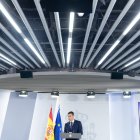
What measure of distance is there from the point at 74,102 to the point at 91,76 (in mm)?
1356

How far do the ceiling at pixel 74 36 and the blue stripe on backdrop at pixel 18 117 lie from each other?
1313mm

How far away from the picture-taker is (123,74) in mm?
8500

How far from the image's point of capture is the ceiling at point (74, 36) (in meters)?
4.53

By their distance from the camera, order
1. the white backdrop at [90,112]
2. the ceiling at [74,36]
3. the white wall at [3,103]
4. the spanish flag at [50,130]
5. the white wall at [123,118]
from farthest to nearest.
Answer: the white wall at [3,103], the white wall at [123,118], the white backdrop at [90,112], the spanish flag at [50,130], the ceiling at [74,36]

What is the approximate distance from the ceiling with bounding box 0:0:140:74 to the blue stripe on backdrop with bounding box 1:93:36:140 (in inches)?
51.7

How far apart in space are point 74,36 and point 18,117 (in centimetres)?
436

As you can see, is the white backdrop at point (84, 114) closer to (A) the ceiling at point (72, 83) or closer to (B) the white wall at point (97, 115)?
(B) the white wall at point (97, 115)

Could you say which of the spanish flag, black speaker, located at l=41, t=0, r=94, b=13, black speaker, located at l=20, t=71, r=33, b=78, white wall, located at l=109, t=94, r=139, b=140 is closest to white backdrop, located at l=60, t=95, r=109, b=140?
white wall, located at l=109, t=94, r=139, b=140

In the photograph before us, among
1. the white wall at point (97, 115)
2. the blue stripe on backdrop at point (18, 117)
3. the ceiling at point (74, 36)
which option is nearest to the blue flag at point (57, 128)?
the white wall at point (97, 115)

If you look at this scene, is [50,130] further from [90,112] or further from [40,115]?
[90,112]

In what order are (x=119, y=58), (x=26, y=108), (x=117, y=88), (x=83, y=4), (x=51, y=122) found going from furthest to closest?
(x=26, y=108)
(x=51, y=122)
(x=117, y=88)
(x=119, y=58)
(x=83, y=4)

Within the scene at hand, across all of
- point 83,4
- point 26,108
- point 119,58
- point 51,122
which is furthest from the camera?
point 26,108

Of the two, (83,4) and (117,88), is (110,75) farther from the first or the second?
(83,4)

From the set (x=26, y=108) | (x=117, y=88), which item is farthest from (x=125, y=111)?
(x=26, y=108)
